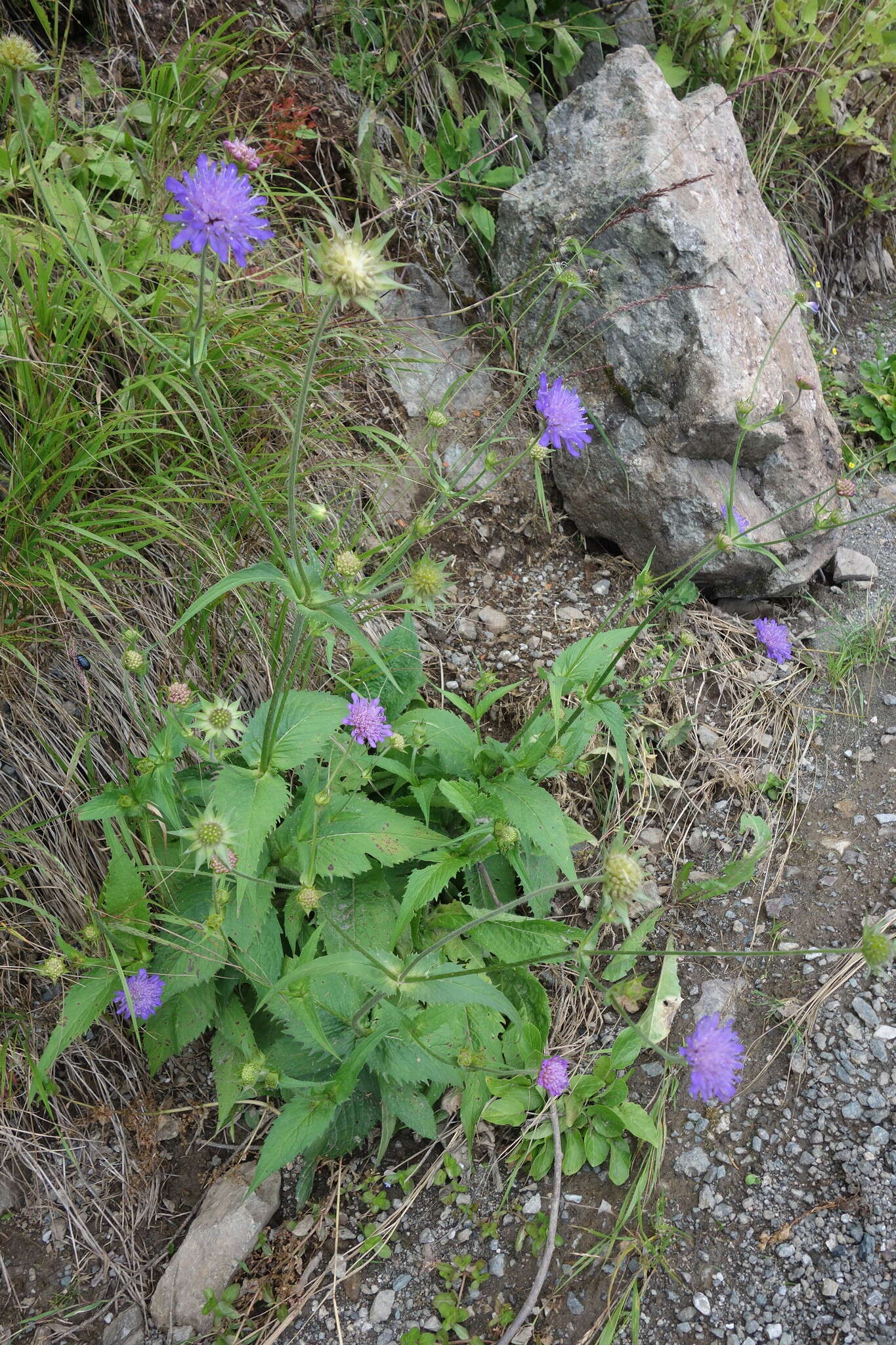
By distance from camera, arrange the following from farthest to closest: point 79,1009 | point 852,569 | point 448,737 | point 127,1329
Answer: point 852,569
point 448,737
point 127,1329
point 79,1009

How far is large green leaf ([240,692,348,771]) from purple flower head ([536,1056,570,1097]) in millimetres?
890

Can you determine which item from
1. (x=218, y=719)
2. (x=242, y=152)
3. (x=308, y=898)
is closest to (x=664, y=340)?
(x=242, y=152)

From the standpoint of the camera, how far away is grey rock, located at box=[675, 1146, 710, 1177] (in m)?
1.98

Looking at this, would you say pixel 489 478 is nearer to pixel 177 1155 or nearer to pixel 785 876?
pixel 785 876

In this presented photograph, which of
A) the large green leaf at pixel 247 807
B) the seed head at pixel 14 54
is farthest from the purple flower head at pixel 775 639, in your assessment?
the seed head at pixel 14 54

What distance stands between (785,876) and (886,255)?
137 inches

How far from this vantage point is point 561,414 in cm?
208

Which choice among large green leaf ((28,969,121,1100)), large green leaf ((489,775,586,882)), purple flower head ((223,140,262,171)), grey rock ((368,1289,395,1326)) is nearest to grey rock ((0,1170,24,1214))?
large green leaf ((28,969,121,1100))

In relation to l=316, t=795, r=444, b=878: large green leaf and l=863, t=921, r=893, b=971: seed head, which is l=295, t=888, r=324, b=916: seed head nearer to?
l=316, t=795, r=444, b=878: large green leaf

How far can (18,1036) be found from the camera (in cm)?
207

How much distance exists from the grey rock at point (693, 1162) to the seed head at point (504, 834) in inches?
31.2

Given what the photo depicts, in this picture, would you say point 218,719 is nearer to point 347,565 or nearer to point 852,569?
point 347,565

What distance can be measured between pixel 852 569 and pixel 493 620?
4.36 feet

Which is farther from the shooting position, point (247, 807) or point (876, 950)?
point (247, 807)
